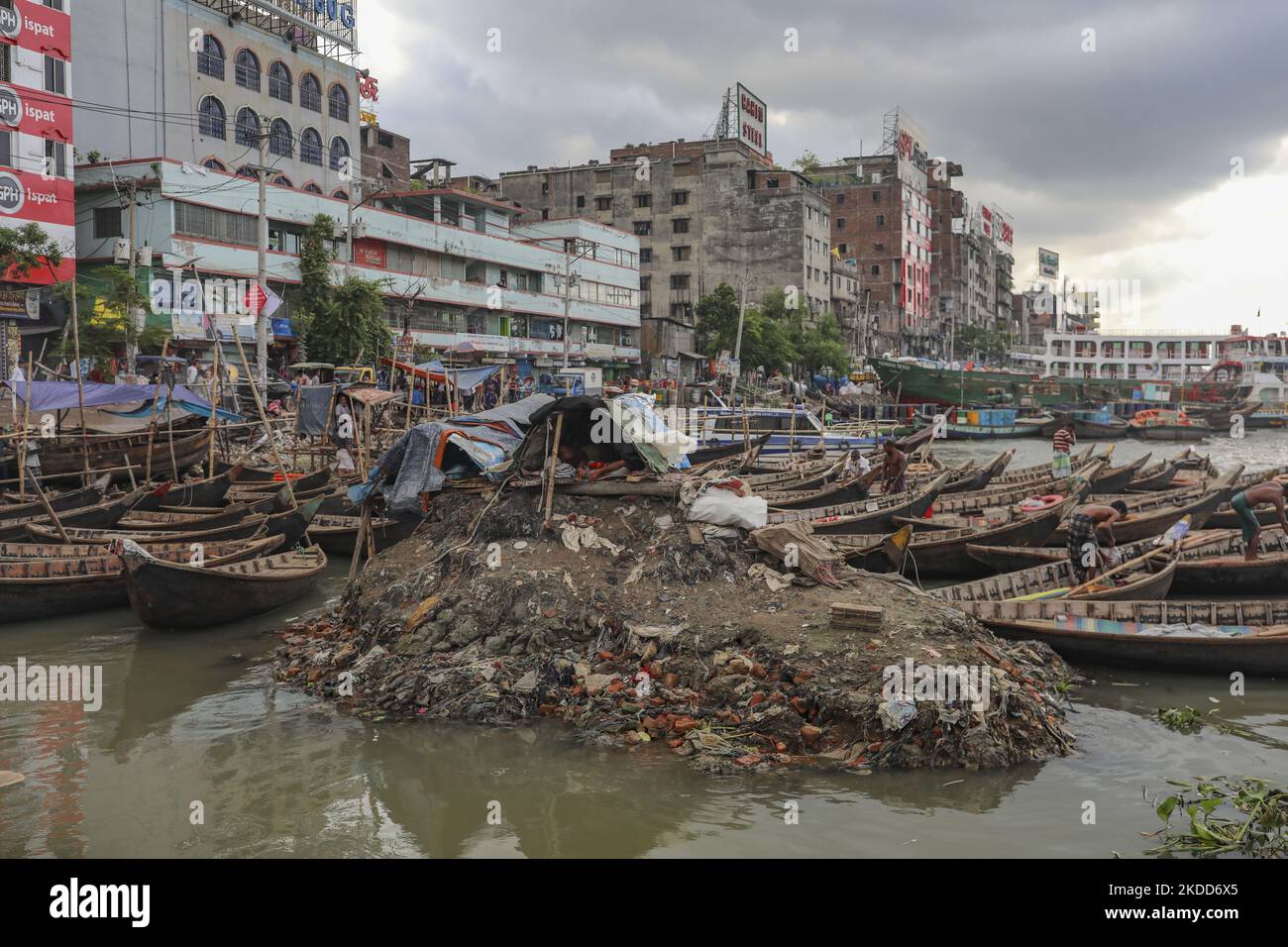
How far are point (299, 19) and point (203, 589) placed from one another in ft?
116

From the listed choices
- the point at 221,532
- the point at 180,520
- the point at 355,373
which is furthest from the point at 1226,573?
the point at 355,373

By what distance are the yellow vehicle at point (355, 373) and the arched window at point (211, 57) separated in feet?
49.3

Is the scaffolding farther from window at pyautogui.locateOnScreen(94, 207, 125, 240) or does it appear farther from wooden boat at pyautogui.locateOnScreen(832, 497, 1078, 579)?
wooden boat at pyautogui.locateOnScreen(832, 497, 1078, 579)

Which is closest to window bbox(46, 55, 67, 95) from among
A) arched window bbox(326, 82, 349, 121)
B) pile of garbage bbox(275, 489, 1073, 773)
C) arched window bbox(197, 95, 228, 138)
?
arched window bbox(197, 95, 228, 138)

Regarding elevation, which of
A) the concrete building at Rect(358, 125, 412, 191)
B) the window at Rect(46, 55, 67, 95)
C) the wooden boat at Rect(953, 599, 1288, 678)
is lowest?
the wooden boat at Rect(953, 599, 1288, 678)

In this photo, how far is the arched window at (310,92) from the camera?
4188 centimetres

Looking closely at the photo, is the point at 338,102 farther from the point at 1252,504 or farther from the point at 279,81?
the point at 1252,504

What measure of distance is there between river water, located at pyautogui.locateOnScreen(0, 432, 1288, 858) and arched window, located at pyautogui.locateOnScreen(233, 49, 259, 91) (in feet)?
114

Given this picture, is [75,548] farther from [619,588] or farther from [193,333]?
[193,333]

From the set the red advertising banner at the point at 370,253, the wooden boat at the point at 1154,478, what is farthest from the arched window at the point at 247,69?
the wooden boat at the point at 1154,478

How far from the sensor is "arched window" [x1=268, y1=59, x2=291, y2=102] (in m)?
40.2

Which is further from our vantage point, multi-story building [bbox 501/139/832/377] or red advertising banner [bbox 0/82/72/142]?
multi-story building [bbox 501/139/832/377]

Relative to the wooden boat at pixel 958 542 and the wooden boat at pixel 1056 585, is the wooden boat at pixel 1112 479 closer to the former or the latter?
the wooden boat at pixel 958 542

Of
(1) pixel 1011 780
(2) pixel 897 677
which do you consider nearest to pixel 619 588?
(2) pixel 897 677
